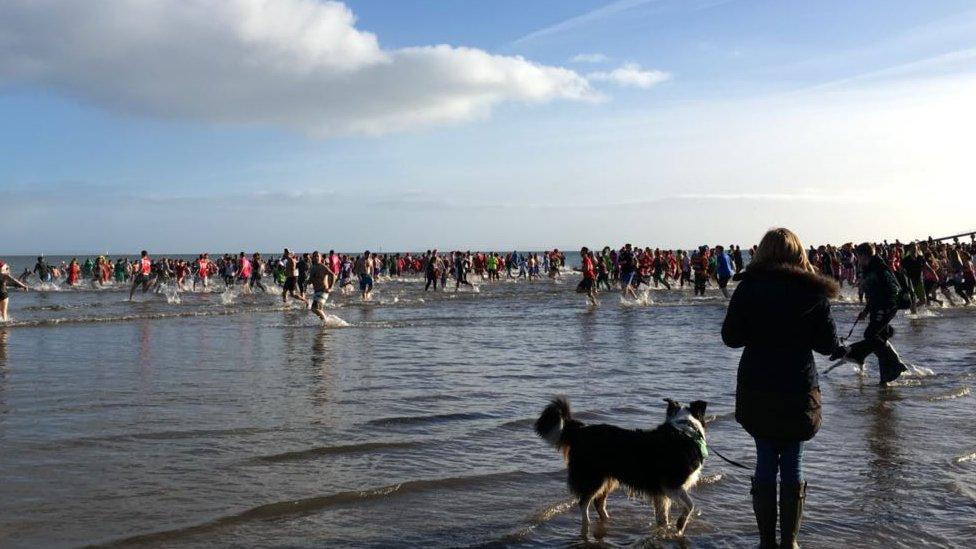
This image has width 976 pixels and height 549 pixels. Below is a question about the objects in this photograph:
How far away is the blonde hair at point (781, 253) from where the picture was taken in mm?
4121

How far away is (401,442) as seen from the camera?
730 cm

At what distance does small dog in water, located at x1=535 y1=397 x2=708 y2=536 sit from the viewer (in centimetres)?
462

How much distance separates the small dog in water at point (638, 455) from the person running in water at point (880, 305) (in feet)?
19.0

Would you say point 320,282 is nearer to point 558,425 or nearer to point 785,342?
point 558,425

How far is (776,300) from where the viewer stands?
13.3ft

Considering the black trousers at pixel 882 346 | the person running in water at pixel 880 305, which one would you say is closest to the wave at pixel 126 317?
the black trousers at pixel 882 346

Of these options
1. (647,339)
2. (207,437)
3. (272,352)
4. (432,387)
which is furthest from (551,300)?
(207,437)

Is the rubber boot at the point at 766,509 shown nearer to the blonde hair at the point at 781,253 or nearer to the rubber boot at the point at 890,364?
the blonde hair at the point at 781,253

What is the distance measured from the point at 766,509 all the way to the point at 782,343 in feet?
3.07

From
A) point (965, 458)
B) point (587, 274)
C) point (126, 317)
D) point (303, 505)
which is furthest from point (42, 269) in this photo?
point (965, 458)

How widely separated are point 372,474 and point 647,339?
10939 mm

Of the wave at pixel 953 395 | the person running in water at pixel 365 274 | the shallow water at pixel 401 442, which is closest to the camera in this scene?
the shallow water at pixel 401 442

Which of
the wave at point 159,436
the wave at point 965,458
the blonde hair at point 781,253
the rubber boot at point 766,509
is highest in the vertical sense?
the blonde hair at point 781,253

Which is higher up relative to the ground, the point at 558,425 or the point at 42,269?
the point at 42,269
